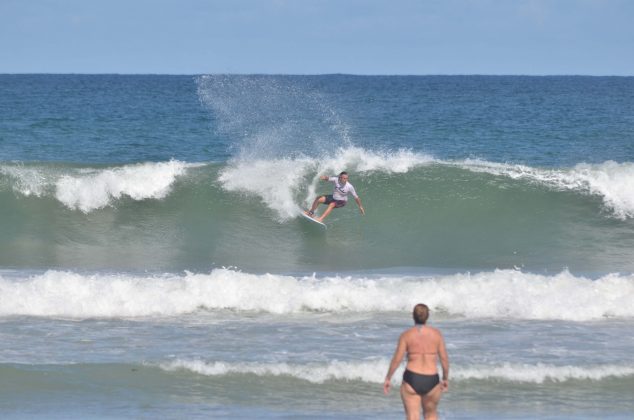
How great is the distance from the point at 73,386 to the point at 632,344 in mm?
6678

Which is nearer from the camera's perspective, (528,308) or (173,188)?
(528,308)

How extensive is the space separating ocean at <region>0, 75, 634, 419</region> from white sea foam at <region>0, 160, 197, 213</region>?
0.16 ft

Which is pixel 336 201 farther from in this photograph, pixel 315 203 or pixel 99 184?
pixel 99 184

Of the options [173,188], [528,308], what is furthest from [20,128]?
[528,308]

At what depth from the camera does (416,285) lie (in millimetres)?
14195

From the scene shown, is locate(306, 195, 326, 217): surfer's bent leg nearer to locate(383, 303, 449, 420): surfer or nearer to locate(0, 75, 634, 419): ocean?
locate(0, 75, 634, 419): ocean

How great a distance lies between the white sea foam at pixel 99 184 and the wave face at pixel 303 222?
32 millimetres

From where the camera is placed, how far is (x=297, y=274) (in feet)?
54.4

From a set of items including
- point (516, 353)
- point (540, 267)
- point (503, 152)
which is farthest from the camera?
point (503, 152)

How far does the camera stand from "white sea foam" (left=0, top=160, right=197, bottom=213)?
21.2 m

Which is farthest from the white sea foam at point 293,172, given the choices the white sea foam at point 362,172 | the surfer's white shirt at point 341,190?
the surfer's white shirt at point 341,190

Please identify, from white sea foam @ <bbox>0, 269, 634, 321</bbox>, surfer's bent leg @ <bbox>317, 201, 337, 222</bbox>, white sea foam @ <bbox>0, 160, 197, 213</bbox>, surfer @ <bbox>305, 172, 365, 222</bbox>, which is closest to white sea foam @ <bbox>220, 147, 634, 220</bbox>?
surfer's bent leg @ <bbox>317, 201, 337, 222</bbox>

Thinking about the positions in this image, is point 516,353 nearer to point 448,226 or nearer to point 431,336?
point 431,336

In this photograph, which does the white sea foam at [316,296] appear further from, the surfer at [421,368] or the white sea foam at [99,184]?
the white sea foam at [99,184]
